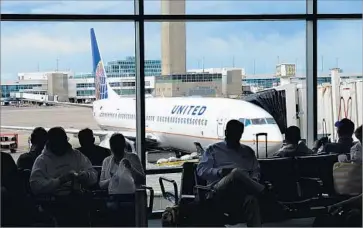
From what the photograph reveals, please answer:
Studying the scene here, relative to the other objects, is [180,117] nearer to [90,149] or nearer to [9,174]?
[90,149]

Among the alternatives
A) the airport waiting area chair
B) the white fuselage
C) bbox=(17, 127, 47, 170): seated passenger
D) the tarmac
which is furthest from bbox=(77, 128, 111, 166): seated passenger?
the tarmac

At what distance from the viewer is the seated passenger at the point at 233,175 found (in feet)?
12.2

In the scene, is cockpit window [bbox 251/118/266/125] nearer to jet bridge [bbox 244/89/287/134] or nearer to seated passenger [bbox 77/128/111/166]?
jet bridge [bbox 244/89/287/134]

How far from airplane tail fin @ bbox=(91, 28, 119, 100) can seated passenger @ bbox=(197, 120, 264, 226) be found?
582 inches

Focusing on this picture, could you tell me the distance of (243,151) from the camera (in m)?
3.97

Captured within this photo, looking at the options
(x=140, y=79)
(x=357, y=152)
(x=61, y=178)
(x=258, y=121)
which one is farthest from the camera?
(x=258, y=121)

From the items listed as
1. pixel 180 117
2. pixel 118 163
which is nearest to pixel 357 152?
pixel 118 163

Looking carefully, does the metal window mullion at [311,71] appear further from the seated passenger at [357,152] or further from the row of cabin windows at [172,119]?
the row of cabin windows at [172,119]

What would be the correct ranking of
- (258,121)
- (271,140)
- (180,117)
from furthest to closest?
(180,117), (258,121), (271,140)

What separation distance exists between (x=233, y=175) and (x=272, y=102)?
575 inches

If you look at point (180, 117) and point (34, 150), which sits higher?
point (34, 150)

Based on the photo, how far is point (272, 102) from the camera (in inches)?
712

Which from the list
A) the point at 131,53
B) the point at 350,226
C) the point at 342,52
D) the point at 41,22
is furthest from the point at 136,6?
the point at 342,52

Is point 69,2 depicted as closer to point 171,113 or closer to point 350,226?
point 350,226
